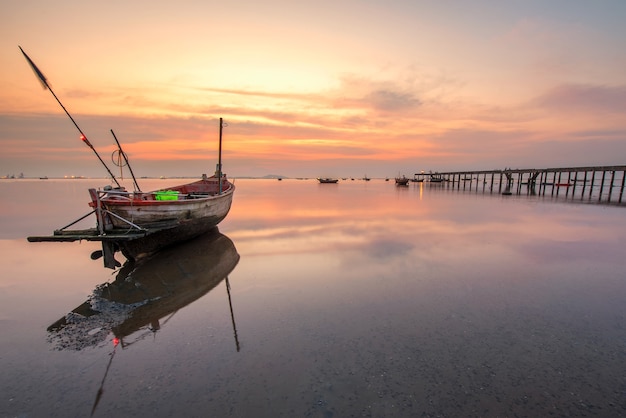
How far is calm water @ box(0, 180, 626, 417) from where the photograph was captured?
14.7 ft

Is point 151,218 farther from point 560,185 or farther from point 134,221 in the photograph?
point 560,185

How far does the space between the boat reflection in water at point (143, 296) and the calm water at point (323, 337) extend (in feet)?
0.22

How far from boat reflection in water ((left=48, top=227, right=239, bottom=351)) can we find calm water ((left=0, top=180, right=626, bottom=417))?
0.22 feet

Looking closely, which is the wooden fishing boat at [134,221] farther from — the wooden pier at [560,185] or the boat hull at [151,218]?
the wooden pier at [560,185]

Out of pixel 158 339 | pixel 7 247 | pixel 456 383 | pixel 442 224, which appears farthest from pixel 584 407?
pixel 7 247

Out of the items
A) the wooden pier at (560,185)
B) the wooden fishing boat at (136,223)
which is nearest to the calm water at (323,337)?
the wooden fishing boat at (136,223)

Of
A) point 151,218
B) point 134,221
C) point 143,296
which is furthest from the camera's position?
point 151,218

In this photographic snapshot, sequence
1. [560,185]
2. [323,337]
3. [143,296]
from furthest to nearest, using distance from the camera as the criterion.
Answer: [560,185]
[143,296]
[323,337]

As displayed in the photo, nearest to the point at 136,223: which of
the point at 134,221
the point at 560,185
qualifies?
the point at 134,221

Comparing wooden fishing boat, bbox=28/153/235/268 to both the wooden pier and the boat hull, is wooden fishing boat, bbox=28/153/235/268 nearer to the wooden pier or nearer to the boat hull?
the boat hull

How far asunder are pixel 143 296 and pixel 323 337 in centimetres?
554

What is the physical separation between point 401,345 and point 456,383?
51.0 inches

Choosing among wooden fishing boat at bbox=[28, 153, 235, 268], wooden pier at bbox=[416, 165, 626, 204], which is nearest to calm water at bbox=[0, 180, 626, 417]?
wooden fishing boat at bbox=[28, 153, 235, 268]

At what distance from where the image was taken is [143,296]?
Result: 852 centimetres
